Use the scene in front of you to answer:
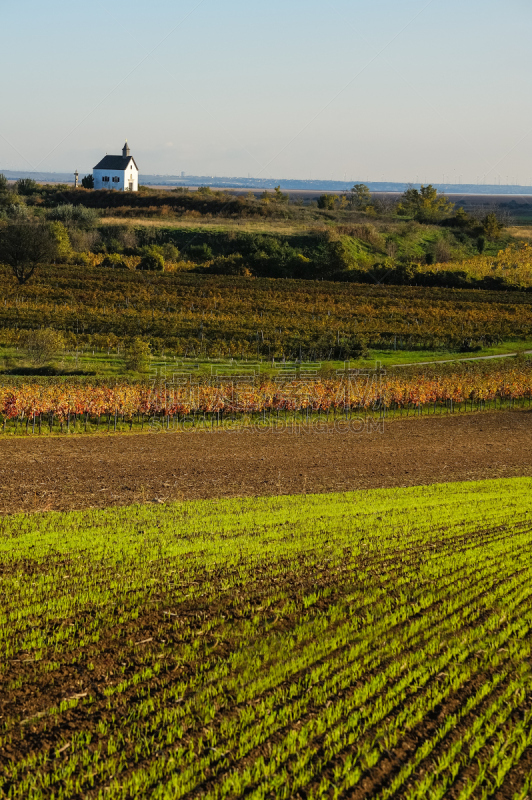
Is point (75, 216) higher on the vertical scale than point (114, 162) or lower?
lower

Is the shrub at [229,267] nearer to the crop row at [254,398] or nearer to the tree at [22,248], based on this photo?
the tree at [22,248]

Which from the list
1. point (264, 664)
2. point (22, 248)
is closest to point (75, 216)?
point (22, 248)

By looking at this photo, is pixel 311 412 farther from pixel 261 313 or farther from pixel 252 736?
pixel 252 736

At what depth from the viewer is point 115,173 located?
483 feet

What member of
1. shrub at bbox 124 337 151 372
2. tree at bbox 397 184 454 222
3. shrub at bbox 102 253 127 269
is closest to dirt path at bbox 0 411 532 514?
shrub at bbox 124 337 151 372

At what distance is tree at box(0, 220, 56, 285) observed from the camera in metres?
70.2

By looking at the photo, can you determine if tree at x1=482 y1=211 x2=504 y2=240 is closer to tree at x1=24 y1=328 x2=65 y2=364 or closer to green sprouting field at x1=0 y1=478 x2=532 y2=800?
tree at x1=24 y1=328 x2=65 y2=364

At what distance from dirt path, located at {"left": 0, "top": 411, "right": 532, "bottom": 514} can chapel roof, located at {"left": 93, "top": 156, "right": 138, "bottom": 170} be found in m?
125

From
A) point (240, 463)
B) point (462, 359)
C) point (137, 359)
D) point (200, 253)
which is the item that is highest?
point (200, 253)

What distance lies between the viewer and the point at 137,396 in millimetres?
36312

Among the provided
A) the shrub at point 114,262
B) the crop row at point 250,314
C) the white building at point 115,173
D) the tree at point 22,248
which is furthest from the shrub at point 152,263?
the white building at point 115,173

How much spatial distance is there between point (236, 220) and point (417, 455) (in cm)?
8876

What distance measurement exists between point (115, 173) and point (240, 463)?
133 m

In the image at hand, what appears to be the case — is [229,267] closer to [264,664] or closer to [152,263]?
[152,263]
